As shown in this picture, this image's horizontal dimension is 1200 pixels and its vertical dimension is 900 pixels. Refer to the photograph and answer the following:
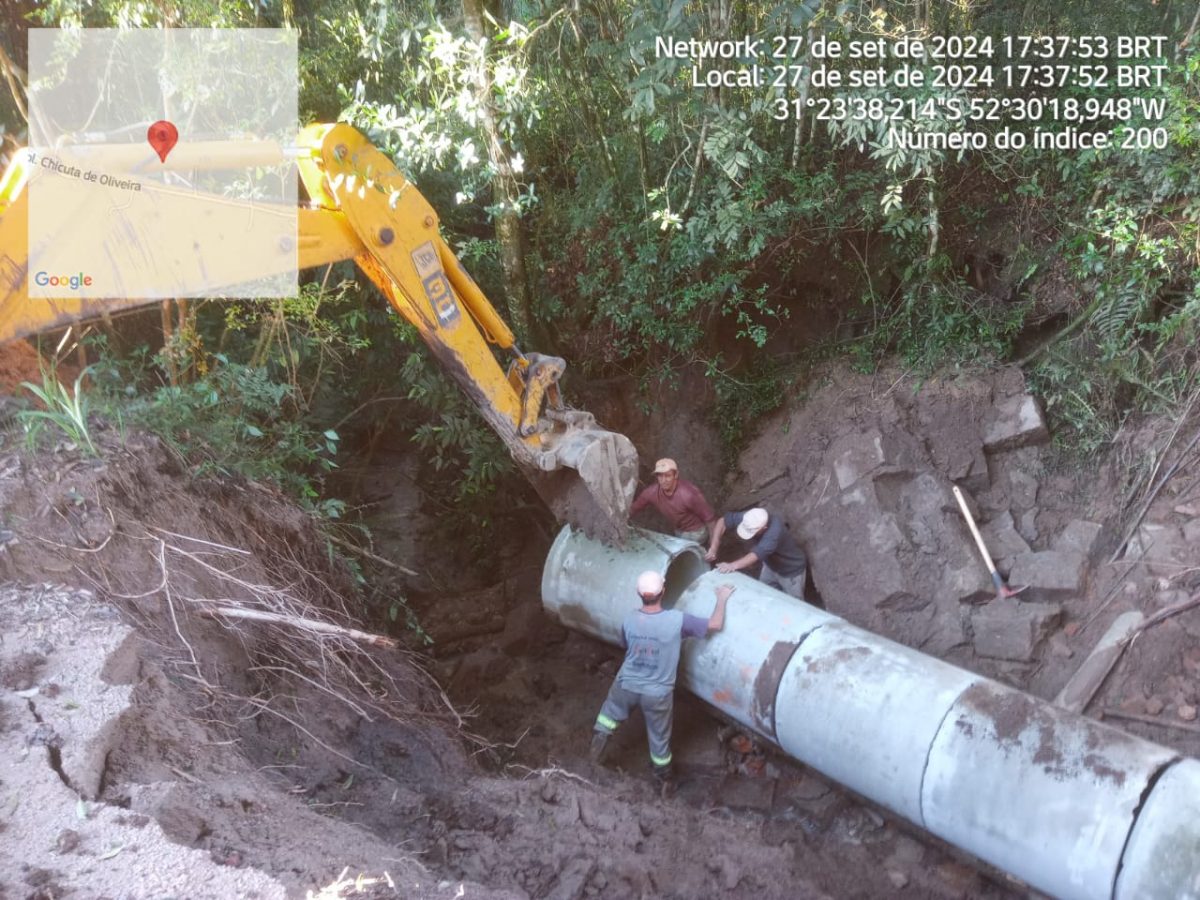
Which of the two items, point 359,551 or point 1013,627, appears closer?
point 1013,627

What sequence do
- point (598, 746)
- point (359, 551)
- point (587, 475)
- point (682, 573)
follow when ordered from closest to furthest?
point (587, 475)
point (598, 746)
point (359, 551)
point (682, 573)

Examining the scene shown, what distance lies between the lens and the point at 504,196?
574 centimetres

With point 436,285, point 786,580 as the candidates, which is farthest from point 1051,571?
point 436,285

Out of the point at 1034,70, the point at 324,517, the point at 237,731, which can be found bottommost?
the point at 237,731

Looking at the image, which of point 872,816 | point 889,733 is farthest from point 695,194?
point 872,816

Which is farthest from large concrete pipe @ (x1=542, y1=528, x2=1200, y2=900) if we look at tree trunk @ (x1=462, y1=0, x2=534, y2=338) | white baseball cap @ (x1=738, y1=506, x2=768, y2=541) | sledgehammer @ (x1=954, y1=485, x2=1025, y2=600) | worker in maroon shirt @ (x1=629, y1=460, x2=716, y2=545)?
tree trunk @ (x1=462, y1=0, x2=534, y2=338)

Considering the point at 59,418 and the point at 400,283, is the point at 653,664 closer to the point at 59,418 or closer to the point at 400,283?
the point at 400,283

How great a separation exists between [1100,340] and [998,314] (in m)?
0.73

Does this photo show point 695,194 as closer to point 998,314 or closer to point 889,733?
point 998,314

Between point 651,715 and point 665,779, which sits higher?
point 651,715

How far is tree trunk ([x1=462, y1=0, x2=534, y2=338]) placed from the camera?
5.00 metres

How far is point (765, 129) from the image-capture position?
19.4 feet

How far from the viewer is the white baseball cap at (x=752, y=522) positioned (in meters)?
5.59

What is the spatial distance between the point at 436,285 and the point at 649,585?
2088 millimetres
